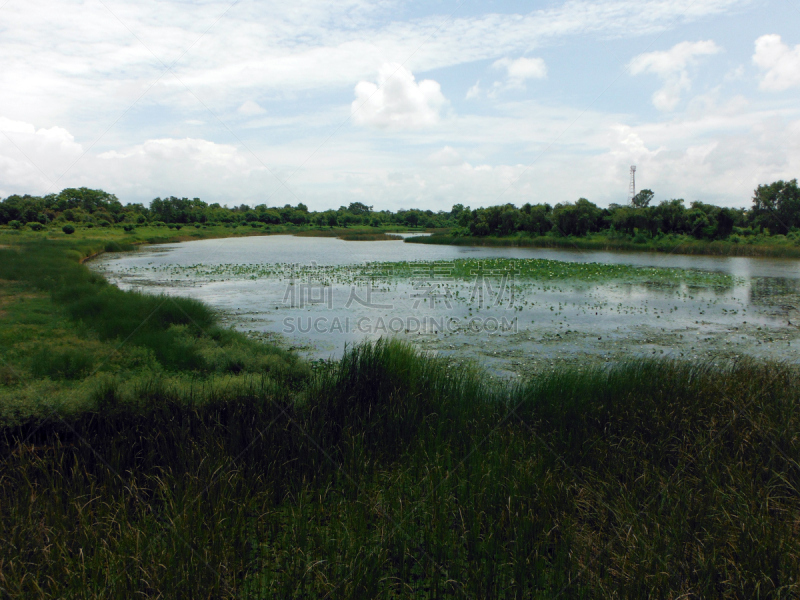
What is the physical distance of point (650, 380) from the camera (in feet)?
22.3

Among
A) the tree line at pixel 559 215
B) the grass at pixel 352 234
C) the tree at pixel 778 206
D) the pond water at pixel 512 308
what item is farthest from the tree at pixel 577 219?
the pond water at pixel 512 308

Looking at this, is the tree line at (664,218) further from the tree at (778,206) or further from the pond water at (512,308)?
the pond water at (512,308)

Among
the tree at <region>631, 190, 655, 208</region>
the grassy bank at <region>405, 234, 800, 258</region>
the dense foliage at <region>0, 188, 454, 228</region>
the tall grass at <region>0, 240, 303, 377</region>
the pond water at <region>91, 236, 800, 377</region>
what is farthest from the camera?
the tree at <region>631, 190, 655, 208</region>

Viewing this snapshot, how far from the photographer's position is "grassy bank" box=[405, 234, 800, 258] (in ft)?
125

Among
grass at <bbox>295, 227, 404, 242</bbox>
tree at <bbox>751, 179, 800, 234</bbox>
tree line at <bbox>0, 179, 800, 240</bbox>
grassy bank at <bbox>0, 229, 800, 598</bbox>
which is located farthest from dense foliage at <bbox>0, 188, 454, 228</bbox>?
tree at <bbox>751, 179, 800, 234</bbox>

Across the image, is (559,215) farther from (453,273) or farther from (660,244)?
(453,273)

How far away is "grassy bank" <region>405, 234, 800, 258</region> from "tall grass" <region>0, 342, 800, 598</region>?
→ 38.8m

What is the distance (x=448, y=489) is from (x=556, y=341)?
25.1 feet

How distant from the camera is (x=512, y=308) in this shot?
15.6m

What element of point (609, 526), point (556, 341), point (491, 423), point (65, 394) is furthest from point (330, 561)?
point (556, 341)

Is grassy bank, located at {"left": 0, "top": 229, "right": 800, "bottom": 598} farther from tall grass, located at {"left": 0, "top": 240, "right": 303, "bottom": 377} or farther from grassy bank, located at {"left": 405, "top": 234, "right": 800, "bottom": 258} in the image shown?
grassy bank, located at {"left": 405, "top": 234, "right": 800, "bottom": 258}

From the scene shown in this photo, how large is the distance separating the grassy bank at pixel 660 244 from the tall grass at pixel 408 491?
38802 millimetres

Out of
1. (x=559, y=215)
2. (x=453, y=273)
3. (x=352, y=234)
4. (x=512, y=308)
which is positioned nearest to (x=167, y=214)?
(x=352, y=234)

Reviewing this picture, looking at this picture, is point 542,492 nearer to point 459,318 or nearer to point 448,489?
point 448,489
